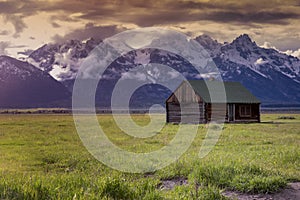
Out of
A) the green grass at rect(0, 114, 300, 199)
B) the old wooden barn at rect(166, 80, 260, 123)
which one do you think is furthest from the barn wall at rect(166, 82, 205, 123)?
the green grass at rect(0, 114, 300, 199)

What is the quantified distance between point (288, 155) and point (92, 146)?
42.2 feet

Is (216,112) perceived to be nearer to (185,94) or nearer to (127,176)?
(185,94)

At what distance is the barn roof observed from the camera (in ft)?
221

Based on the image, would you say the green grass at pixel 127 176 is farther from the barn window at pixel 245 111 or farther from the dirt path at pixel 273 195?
the barn window at pixel 245 111

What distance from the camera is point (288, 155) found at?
2045 cm

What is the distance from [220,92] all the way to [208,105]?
4.98 m

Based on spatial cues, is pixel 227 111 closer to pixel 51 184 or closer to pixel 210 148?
pixel 210 148

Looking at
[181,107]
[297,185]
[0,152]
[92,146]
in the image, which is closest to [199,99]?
[181,107]

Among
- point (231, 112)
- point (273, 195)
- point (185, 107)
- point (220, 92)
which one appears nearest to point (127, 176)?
point (273, 195)

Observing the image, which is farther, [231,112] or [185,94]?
[185,94]

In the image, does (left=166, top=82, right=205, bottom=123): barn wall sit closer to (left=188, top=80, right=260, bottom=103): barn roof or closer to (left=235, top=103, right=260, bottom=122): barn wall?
(left=188, top=80, right=260, bottom=103): barn roof

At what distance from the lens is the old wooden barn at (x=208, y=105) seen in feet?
218

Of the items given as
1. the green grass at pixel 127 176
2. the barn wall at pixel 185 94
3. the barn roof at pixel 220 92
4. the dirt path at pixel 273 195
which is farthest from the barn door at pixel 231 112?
the dirt path at pixel 273 195

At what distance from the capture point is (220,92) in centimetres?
7012
